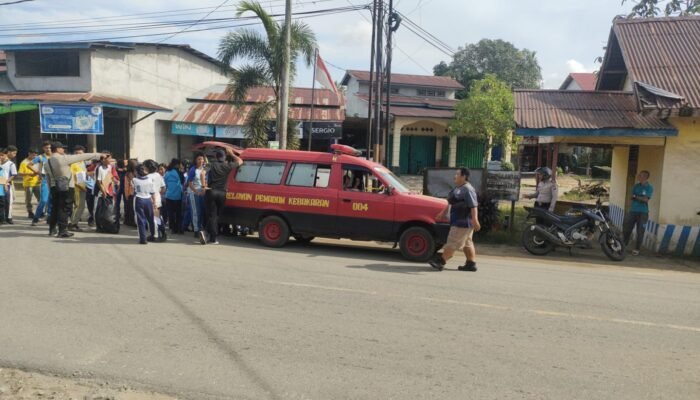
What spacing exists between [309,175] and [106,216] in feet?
14.3

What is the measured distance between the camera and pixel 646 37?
1382cm

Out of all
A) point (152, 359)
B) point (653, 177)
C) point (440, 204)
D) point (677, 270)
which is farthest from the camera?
point (653, 177)

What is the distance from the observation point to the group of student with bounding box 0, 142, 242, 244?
9859 millimetres

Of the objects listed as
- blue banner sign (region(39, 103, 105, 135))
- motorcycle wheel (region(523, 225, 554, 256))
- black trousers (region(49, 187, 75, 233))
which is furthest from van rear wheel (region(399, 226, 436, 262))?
blue banner sign (region(39, 103, 105, 135))

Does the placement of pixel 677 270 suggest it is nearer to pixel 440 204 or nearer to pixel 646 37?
pixel 440 204

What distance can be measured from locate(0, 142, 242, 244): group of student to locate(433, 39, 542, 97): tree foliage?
55333 millimetres

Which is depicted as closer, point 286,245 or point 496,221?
point 286,245

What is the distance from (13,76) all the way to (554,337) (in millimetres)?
23693

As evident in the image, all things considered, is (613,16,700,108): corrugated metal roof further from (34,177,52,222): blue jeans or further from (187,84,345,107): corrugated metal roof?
(187,84,345,107): corrugated metal roof

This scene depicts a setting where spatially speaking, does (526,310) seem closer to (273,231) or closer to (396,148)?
(273,231)

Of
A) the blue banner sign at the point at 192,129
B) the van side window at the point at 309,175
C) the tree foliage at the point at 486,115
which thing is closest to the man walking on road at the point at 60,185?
the van side window at the point at 309,175

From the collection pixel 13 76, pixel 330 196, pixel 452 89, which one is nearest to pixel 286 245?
pixel 330 196

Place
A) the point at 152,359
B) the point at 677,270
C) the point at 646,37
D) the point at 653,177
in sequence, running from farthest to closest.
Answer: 1. the point at 646,37
2. the point at 653,177
3. the point at 677,270
4. the point at 152,359

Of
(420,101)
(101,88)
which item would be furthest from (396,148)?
(101,88)
